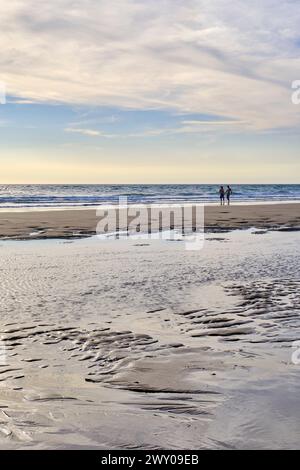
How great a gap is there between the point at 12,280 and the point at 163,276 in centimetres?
352

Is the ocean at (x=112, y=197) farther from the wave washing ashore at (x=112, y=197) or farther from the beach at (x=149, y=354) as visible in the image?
the beach at (x=149, y=354)

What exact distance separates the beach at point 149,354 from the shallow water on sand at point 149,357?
0.02 metres

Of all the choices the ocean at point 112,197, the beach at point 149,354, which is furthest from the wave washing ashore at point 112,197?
the beach at point 149,354

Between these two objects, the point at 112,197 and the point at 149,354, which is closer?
the point at 149,354

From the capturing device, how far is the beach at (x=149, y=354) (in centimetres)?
470

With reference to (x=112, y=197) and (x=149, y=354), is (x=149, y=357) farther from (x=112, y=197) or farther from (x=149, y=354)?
(x=112, y=197)

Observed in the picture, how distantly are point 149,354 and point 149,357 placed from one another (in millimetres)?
118

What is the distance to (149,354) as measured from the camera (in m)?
6.79

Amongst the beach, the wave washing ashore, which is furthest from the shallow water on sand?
the wave washing ashore

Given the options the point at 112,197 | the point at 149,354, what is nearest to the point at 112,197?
the point at 112,197

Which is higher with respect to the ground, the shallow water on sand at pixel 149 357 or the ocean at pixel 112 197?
the ocean at pixel 112 197

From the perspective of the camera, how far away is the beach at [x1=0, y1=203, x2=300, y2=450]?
4.70 m

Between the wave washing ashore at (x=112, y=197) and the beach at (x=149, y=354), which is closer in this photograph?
the beach at (x=149, y=354)
